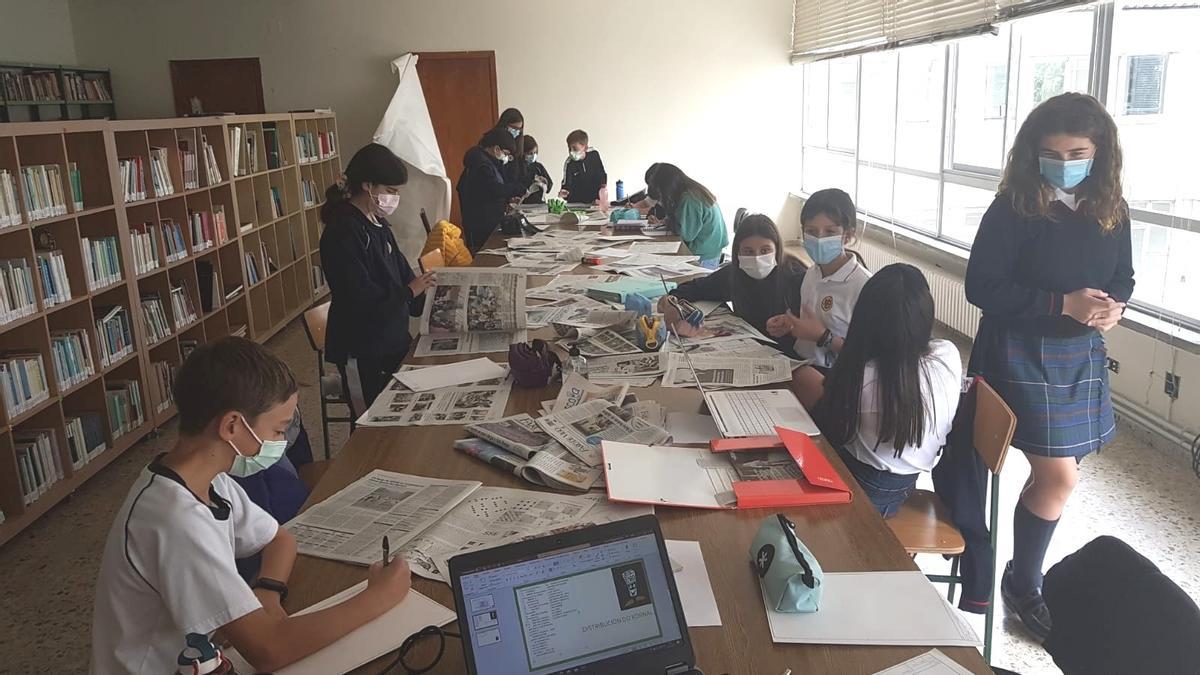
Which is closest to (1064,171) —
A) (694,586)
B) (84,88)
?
(694,586)

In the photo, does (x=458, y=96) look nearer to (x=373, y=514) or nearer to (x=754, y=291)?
(x=754, y=291)

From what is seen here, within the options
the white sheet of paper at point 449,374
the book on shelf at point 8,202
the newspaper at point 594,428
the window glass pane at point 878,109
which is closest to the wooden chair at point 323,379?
the white sheet of paper at point 449,374

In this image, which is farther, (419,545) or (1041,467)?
(1041,467)

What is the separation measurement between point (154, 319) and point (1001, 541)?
3924 mm

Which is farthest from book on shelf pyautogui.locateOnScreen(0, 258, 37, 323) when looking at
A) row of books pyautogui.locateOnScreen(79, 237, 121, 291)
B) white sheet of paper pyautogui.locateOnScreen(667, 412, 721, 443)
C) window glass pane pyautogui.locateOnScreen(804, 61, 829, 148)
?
window glass pane pyautogui.locateOnScreen(804, 61, 829, 148)

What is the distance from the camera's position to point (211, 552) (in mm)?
1250

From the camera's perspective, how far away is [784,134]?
28.4ft

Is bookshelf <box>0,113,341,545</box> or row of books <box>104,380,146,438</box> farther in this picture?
row of books <box>104,380,146,438</box>

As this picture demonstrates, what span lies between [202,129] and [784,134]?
5.54 meters

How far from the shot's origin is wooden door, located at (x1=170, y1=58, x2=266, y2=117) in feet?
27.5

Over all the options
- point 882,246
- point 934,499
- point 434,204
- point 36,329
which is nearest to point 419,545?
point 934,499

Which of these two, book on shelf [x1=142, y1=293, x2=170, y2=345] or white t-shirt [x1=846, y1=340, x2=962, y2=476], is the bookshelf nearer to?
book on shelf [x1=142, y1=293, x2=170, y2=345]

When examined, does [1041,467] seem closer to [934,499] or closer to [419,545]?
[934,499]

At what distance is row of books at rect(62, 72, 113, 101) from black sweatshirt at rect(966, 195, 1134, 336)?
27.2 feet
